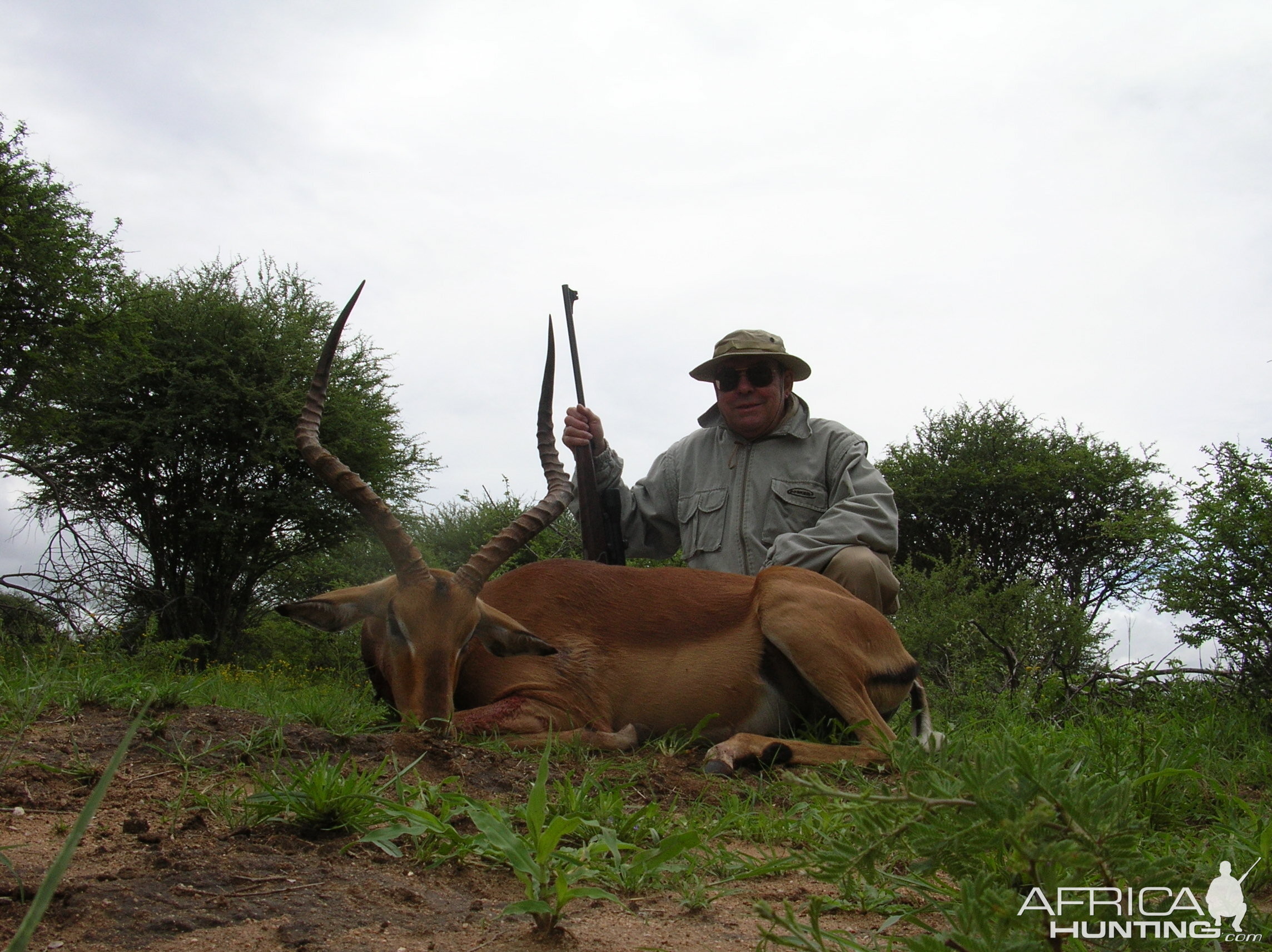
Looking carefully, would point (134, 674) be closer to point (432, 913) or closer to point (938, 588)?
point (432, 913)

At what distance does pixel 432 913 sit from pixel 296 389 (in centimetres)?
1294

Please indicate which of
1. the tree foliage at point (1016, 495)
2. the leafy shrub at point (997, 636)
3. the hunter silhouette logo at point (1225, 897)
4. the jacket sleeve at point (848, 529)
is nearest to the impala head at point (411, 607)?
the jacket sleeve at point (848, 529)

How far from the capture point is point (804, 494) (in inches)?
242

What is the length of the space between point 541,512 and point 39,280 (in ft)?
22.0

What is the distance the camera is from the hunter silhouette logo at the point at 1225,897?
1.80m

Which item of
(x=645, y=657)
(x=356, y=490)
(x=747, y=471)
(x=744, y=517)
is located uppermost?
(x=747, y=471)

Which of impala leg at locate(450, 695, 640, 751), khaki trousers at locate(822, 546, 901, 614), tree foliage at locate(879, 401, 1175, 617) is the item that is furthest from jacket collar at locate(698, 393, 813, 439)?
tree foliage at locate(879, 401, 1175, 617)

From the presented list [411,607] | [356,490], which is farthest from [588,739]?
[356,490]

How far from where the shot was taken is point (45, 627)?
7848 millimetres

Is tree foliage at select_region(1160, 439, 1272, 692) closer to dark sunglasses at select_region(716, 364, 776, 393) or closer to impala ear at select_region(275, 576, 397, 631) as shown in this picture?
dark sunglasses at select_region(716, 364, 776, 393)

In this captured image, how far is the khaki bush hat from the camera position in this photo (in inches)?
248

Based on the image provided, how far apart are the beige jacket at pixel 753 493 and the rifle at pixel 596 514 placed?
14 centimetres

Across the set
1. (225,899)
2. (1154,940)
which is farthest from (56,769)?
(1154,940)

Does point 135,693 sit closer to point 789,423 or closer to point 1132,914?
point 1132,914
